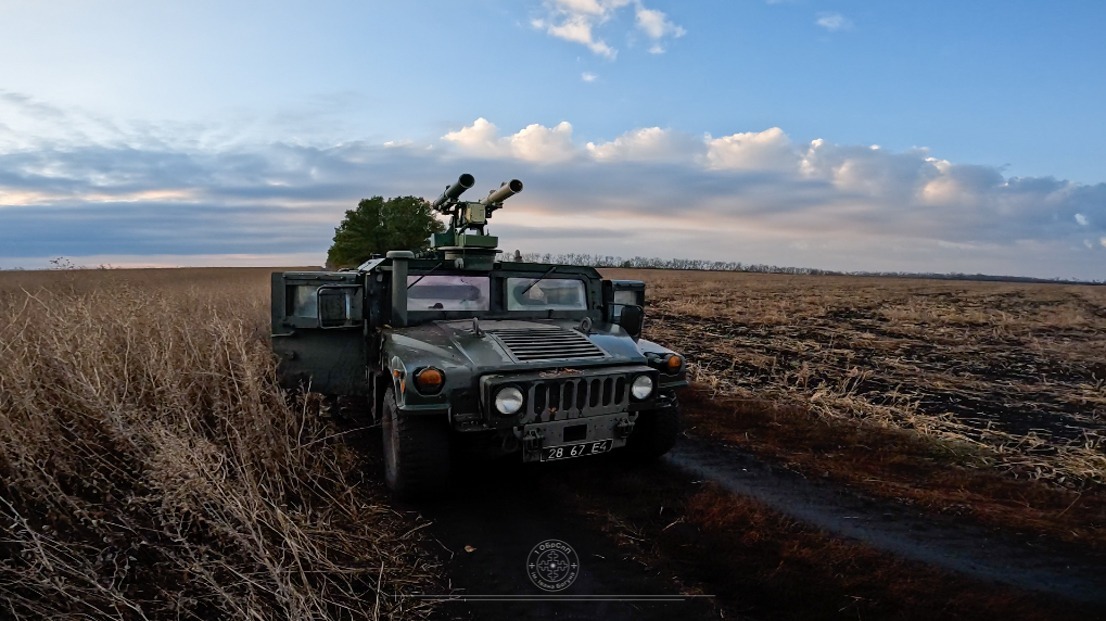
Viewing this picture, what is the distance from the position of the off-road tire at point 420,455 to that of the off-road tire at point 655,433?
1.64m

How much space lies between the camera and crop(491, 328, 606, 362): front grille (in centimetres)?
432

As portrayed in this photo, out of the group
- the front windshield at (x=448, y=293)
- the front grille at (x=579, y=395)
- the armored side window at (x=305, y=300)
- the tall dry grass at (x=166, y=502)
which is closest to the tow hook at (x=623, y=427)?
the front grille at (x=579, y=395)

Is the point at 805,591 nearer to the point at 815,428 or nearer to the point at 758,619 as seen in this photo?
the point at 758,619

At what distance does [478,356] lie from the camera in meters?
4.19

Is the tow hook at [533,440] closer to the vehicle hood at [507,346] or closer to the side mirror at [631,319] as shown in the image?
the vehicle hood at [507,346]

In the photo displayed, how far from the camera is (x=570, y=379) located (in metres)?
4.08

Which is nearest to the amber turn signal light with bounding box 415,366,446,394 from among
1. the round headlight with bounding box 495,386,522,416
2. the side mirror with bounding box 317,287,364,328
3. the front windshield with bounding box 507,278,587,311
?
the round headlight with bounding box 495,386,522,416

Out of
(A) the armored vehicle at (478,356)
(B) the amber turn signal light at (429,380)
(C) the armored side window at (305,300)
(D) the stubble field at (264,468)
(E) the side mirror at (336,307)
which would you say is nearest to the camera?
(D) the stubble field at (264,468)

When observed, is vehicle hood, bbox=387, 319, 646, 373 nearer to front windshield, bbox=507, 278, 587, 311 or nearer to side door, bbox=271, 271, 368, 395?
front windshield, bbox=507, 278, 587, 311

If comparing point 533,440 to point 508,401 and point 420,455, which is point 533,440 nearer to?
point 508,401

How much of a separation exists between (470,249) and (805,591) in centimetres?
382

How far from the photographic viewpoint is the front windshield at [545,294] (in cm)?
562

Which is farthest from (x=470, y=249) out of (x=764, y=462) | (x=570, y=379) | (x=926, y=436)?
(x=926, y=436)

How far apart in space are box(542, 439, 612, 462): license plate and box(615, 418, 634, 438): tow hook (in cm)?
10
